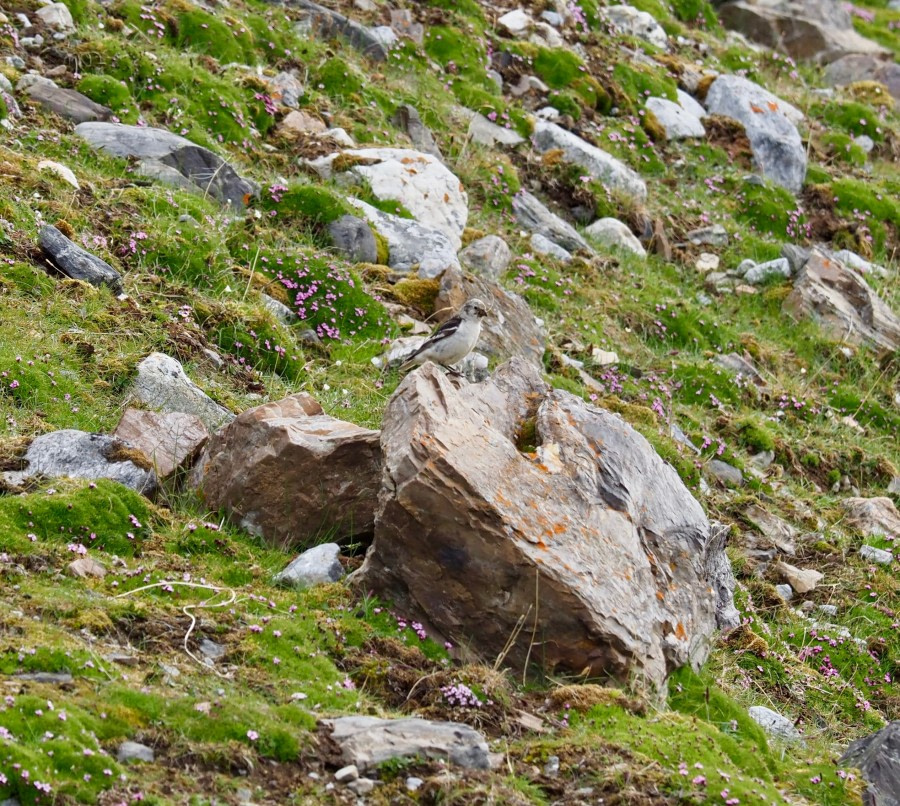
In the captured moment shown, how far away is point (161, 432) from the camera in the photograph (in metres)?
10.0

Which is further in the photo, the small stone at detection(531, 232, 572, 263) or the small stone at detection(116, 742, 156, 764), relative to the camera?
the small stone at detection(531, 232, 572, 263)

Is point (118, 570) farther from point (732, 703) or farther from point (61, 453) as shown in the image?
point (732, 703)

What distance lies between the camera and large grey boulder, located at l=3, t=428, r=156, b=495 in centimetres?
920

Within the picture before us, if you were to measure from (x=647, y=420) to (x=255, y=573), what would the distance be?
6.98 m

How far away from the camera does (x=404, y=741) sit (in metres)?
7.05

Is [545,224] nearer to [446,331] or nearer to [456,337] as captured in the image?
[446,331]

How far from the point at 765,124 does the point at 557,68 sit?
14.9 ft

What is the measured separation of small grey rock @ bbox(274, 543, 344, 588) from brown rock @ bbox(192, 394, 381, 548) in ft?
1.19

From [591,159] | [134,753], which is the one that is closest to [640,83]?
[591,159]

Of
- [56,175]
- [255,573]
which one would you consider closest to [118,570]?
[255,573]

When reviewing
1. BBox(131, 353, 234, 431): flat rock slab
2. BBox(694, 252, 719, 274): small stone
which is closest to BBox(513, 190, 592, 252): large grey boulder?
BBox(694, 252, 719, 274): small stone

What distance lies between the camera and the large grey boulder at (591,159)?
65.9 ft

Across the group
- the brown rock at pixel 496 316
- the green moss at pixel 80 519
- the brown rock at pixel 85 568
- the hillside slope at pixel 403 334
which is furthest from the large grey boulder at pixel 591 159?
the brown rock at pixel 85 568

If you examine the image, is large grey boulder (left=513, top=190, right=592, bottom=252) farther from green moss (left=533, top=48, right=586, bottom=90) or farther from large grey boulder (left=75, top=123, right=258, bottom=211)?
large grey boulder (left=75, top=123, right=258, bottom=211)
